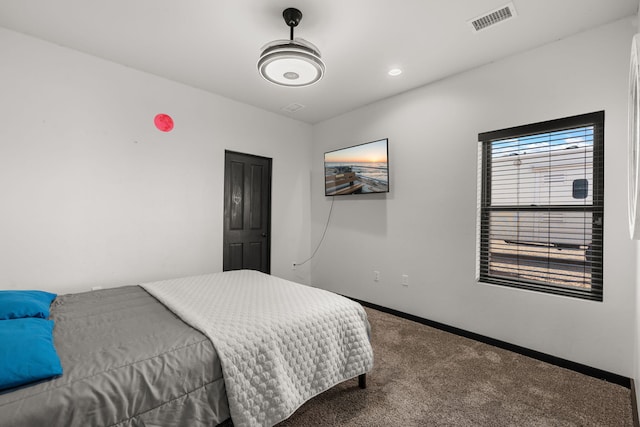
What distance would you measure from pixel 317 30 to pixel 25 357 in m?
2.60

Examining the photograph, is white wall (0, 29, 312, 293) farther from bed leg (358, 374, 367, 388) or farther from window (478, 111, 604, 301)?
window (478, 111, 604, 301)

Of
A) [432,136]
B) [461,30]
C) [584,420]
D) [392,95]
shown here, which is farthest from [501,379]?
[392,95]

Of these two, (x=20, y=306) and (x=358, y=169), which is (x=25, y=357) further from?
(x=358, y=169)

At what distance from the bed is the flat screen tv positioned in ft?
6.40

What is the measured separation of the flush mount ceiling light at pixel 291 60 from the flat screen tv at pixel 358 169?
164cm

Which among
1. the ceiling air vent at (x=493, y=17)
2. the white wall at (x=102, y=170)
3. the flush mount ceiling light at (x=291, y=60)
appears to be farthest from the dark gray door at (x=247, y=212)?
the ceiling air vent at (x=493, y=17)

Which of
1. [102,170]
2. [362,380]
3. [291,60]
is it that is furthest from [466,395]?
[102,170]

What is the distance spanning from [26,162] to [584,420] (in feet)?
14.4

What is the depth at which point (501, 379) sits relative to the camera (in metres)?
2.23

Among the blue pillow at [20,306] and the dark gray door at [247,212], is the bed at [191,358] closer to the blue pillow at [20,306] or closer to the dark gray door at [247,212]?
the blue pillow at [20,306]

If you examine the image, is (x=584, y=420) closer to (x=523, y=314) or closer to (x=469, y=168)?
(x=523, y=314)

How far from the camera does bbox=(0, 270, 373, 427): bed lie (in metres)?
1.13

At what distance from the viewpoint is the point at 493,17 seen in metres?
2.26

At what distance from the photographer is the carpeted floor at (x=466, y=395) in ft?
5.88
